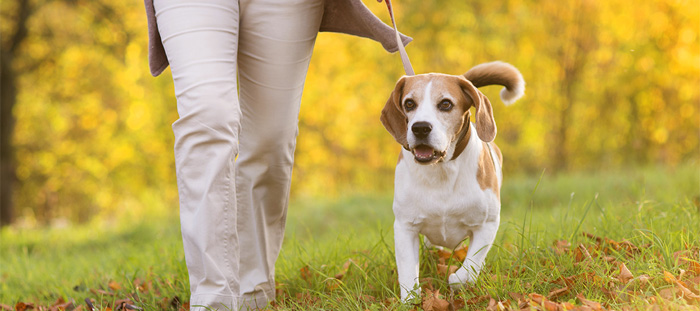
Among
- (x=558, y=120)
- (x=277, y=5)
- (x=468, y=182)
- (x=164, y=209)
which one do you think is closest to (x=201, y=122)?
(x=277, y=5)

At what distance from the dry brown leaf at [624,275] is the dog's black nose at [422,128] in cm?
94

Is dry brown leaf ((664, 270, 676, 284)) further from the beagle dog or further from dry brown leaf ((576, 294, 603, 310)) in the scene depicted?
the beagle dog

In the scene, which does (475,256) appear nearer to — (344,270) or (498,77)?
(344,270)

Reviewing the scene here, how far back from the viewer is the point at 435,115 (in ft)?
8.83

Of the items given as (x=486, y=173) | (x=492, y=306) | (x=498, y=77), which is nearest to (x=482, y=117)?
(x=486, y=173)

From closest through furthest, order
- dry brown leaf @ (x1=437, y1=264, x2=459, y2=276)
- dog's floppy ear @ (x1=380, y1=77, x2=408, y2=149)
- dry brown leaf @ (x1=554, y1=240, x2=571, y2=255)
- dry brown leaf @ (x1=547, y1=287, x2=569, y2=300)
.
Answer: dry brown leaf @ (x1=547, y1=287, x2=569, y2=300) < dog's floppy ear @ (x1=380, y1=77, x2=408, y2=149) < dry brown leaf @ (x1=554, y1=240, x2=571, y2=255) < dry brown leaf @ (x1=437, y1=264, x2=459, y2=276)

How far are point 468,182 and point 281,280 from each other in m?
1.17

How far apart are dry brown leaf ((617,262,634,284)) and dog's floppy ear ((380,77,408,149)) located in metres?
1.00

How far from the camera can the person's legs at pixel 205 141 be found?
260 centimetres

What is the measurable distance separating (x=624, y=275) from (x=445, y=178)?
0.80 meters

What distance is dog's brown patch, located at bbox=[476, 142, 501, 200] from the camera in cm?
285

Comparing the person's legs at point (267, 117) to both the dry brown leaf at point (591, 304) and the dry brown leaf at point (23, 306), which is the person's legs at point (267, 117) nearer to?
the dry brown leaf at point (23, 306)

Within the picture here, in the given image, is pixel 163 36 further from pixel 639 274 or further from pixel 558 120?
pixel 558 120

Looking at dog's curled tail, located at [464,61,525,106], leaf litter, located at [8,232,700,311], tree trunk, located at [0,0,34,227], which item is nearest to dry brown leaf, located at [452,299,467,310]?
leaf litter, located at [8,232,700,311]
